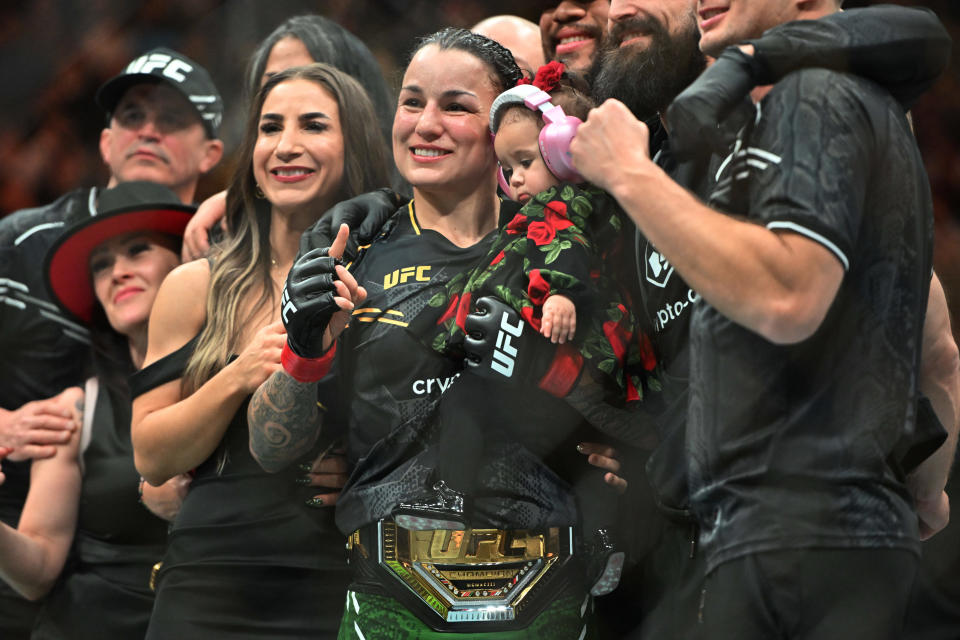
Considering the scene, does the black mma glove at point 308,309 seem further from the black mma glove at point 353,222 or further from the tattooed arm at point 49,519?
the tattooed arm at point 49,519

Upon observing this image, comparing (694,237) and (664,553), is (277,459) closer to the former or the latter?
(664,553)

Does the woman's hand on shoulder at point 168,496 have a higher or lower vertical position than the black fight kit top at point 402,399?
lower

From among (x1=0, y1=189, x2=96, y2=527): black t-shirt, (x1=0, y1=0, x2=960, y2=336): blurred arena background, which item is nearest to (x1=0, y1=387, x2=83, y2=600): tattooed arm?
(x1=0, y1=189, x2=96, y2=527): black t-shirt

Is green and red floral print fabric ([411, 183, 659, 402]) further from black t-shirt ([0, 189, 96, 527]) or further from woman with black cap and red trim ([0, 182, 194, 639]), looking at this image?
black t-shirt ([0, 189, 96, 527])

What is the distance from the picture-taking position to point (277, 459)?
6.37 ft

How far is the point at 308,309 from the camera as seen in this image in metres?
1.73

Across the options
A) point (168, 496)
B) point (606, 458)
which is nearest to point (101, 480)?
point (168, 496)

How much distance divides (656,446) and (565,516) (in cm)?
18

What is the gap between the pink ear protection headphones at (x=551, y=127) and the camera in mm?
1785

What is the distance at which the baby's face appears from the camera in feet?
6.11

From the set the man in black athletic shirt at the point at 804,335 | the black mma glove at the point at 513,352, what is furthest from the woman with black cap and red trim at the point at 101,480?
the man in black athletic shirt at the point at 804,335

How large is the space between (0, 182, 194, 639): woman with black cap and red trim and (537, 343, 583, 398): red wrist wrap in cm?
111

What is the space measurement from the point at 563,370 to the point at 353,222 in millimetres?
499

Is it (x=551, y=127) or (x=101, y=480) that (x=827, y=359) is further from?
(x=101, y=480)
